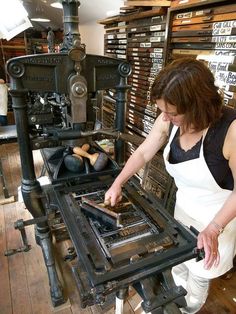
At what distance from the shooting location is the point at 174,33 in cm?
173

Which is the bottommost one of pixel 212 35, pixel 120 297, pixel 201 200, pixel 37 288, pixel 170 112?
pixel 37 288

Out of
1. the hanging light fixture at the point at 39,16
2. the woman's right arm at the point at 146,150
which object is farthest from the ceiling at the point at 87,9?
the woman's right arm at the point at 146,150

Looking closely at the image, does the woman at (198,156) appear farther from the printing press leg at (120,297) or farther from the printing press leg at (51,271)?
the printing press leg at (51,271)

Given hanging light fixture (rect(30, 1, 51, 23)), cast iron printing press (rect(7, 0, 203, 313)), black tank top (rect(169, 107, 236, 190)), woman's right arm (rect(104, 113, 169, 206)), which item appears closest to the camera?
cast iron printing press (rect(7, 0, 203, 313))

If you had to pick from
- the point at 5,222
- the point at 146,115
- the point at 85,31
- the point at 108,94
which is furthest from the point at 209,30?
the point at 85,31

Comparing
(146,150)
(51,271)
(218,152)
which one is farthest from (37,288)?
(218,152)

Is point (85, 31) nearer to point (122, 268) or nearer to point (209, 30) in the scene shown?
point (209, 30)

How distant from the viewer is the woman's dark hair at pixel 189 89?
29.3 inches

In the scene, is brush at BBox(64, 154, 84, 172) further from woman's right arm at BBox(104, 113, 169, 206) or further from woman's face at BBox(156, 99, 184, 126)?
woman's face at BBox(156, 99, 184, 126)

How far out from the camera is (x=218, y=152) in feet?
2.93

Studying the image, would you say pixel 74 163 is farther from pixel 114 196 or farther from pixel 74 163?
pixel 114 196

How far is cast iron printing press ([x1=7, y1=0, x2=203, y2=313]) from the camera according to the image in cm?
70

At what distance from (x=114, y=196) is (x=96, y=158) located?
0.28 m

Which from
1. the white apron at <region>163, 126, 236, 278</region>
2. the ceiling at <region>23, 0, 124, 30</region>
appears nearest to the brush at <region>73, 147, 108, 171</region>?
the white apron at <region>163, 126, 236, 278</region>
